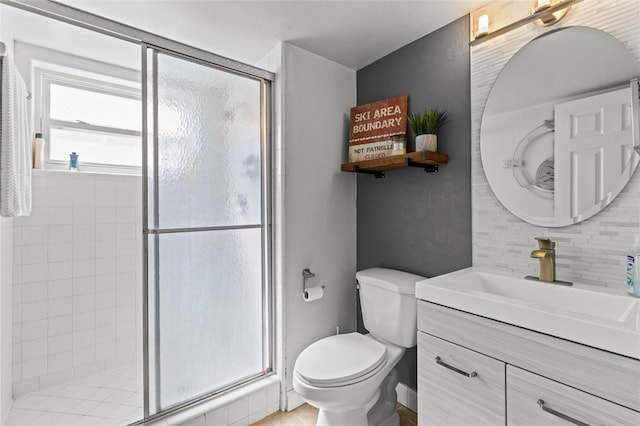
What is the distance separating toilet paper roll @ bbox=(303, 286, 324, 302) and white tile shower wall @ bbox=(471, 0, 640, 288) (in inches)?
35.9

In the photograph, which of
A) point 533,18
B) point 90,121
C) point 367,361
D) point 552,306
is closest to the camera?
point 552,306

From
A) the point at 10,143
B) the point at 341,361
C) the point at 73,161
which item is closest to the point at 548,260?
the point at 341,361

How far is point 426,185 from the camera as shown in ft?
6.07

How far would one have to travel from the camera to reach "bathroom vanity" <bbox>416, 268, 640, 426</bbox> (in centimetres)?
84

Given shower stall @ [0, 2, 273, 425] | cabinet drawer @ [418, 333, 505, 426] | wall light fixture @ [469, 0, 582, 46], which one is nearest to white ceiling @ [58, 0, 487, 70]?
wall light fixture @ [469, 0, 582, 46]

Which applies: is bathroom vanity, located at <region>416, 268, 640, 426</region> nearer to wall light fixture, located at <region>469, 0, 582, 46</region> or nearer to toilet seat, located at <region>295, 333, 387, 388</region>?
toilet seat, located at <region>295, 333, 387, 388</region>

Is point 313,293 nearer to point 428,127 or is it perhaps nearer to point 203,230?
point 203,230

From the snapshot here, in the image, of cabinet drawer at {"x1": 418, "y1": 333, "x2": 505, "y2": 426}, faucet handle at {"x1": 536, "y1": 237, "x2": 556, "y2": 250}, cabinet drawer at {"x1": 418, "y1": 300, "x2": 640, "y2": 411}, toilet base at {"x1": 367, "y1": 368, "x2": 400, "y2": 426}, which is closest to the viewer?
cabinet drawer at {"x1": 418, "y1": 300, "x2": 640, "y2": 411}

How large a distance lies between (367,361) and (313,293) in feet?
1.74

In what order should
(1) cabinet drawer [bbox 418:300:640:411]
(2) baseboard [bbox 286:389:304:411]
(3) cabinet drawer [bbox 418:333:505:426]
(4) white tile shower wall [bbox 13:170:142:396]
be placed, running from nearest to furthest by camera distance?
(1) cabinet drawer [bbox 418:300:640:411] → (3) cabinet drawer [bbox 418:333:505:426] → (2) baseboard [bbox 286:389:304:411] → (4) white tile shower wall [bbox 13:170:142:396]

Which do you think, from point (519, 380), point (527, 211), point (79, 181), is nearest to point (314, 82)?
point (527, 211)

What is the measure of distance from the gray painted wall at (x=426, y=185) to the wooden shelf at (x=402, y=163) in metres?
0.05

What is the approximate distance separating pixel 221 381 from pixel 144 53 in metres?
1.78

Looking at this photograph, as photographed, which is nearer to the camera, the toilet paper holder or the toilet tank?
the toilet tank
